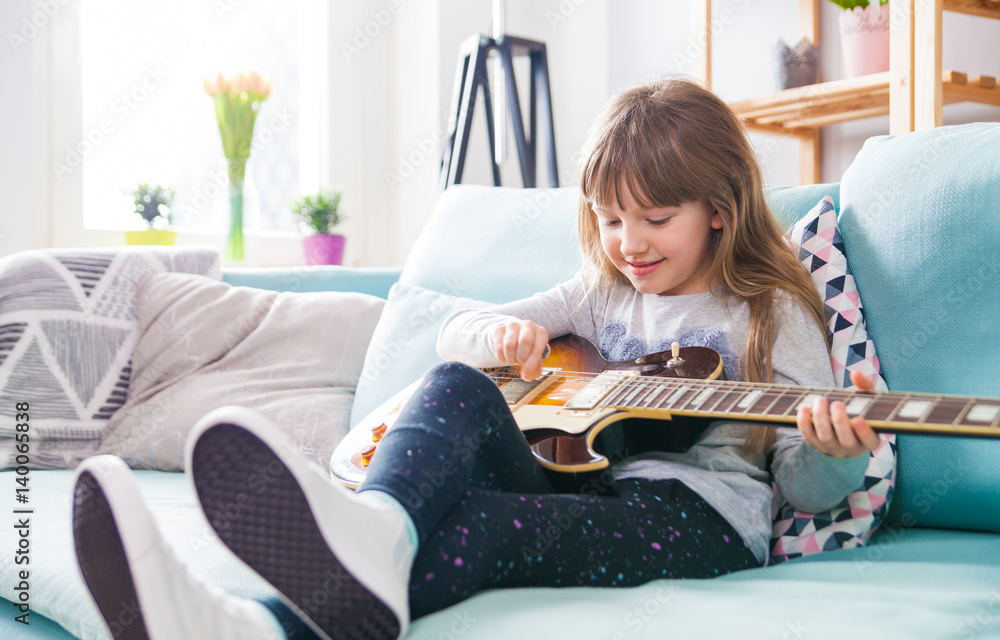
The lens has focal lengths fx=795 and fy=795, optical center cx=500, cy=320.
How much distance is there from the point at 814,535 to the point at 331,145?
2.23m

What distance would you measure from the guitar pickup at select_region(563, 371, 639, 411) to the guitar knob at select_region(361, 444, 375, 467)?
25cm

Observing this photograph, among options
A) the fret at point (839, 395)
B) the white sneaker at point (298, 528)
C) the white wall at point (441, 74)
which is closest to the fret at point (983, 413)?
the fret at point (839, 395)

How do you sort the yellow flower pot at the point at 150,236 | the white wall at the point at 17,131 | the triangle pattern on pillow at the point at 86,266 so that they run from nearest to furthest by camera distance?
the triangle pattern on pillow at the point at 86,266, the white wall at the point at 17,131, the yellow flower pot at the point at 150,236

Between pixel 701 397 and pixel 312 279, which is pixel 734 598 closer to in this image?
pixel 701 397

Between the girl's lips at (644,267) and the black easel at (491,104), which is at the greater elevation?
the black easel at (491,104)

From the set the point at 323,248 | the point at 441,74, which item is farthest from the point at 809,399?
the point at 441,74

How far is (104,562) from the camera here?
0.60 meters

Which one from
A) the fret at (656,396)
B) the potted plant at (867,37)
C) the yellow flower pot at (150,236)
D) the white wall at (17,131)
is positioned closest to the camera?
the fret at (656,396)

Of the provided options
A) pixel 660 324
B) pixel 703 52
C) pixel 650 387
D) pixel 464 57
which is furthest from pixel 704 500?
pixel 464 57

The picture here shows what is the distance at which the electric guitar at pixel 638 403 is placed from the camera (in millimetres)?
625

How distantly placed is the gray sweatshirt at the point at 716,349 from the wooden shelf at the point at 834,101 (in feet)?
Answer: 2.54

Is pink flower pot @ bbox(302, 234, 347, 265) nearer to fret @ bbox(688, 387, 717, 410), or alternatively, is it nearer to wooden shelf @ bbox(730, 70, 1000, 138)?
wooden shelf @ bbox(730, 70, 1000, 138)

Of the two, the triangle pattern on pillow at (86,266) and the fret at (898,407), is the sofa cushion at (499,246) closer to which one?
the triangle pattern on pillow at (86,266)

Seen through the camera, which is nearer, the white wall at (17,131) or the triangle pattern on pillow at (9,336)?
the triangle pattern on pillow at (9,336)
